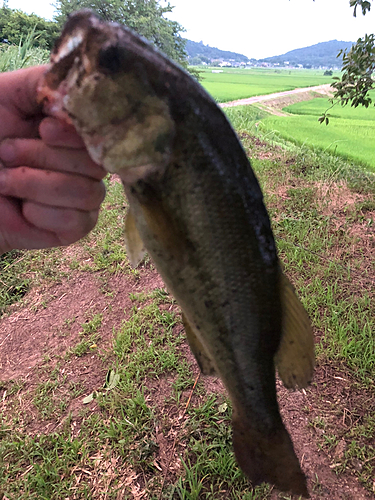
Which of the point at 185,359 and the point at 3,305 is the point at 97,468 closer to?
the point at 185,359

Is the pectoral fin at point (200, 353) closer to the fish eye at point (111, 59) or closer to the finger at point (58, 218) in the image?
the finger at point (58, 218)

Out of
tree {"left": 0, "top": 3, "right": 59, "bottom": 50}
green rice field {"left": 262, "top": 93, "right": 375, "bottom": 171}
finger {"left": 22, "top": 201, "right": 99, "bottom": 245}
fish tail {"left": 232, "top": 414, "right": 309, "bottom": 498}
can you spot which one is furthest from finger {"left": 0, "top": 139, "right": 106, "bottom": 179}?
tree {"left": 0, "top": 3, "right": 59, "bottom": 50}

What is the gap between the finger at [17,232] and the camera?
4.34ft

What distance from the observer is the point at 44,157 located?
3.98ft

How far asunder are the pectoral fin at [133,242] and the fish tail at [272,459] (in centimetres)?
79

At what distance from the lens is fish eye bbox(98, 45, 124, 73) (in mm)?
866

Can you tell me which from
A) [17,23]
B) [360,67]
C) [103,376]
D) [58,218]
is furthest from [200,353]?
[17,23]

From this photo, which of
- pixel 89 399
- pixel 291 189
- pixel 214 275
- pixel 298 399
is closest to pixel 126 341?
pixel 89 399

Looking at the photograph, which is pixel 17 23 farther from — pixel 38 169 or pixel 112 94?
pixel 112 94

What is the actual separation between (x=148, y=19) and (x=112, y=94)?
35.6ft

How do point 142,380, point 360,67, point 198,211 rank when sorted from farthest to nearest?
1. point 360,67
2. point 142,380
3. point 198,211

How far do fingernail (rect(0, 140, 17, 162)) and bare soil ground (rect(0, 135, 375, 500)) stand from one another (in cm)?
211

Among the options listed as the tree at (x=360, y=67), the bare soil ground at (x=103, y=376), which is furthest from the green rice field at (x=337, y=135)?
the bare soil ground at (x=103, y=376)

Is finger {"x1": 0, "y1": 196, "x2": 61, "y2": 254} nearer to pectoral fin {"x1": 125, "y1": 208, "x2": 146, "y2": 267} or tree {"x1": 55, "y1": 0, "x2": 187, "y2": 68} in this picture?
pectoral fin {"x1": 125, "y1": 208, "x2": 146, "y2": 267}
